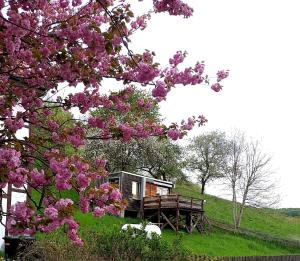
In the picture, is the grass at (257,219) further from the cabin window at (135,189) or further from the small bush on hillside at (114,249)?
the small bush on hillside at (114,249)

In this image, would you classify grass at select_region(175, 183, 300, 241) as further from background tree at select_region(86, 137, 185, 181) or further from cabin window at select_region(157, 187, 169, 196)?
cabin window at select_region(157, 187, 169, 196)

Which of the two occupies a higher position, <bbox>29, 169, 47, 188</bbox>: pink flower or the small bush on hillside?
<bbox>29, 169, 47, 188</bbox>: pink flower

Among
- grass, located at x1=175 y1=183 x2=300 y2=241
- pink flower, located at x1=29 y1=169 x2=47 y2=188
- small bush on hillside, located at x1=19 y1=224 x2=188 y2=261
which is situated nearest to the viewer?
pink flower, located at x1=29 y1=169 x2=47 y2=188

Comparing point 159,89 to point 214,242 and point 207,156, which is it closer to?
point 214,242

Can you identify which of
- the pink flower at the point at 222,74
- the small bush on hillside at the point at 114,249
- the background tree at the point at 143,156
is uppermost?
the background tree at the point at 143,156

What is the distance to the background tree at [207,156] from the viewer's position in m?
55.2

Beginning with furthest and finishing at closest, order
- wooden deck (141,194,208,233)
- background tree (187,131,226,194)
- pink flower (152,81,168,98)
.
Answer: background tree (187,131,226,194) → wooden deck (141,194,208,233) → pink flower (152,81,168,98)

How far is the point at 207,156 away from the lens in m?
56.5

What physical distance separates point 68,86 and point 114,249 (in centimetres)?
605

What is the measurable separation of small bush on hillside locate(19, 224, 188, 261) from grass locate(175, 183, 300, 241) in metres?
30.0

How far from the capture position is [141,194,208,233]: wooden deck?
31094 mm

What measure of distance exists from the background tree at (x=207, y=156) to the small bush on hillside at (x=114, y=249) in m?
43.2

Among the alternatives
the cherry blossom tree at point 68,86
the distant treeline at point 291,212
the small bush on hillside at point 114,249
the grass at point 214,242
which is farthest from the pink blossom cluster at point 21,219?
the distant treeline at point 291,212

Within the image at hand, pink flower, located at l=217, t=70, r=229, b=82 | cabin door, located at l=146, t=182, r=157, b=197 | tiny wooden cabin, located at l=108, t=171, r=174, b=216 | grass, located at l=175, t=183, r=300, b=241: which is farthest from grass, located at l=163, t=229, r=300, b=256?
pink flower, located at l=217, t=70, r=229, b=82
